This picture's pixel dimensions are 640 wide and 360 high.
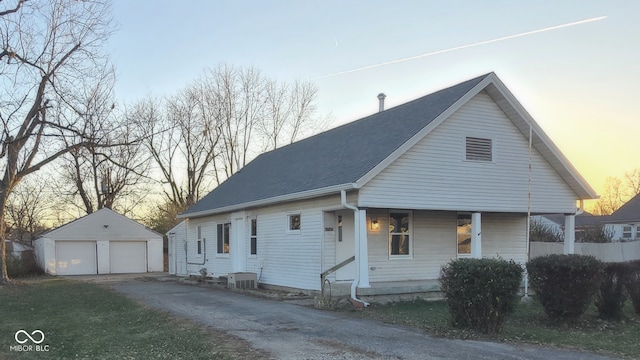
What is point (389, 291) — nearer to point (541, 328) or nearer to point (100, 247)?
point (541, 328)

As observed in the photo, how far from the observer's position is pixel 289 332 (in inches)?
379

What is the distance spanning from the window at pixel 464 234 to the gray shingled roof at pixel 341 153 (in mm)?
3884

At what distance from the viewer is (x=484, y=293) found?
9.41 meters

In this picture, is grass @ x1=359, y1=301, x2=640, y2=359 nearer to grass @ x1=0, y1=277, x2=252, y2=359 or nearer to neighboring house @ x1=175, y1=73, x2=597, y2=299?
neighboring house @ x1=175, y1=73, x2=597, y2=299

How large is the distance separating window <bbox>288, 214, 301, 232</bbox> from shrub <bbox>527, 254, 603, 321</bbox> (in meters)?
7.79

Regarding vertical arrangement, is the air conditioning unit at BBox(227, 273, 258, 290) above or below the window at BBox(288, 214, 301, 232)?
below

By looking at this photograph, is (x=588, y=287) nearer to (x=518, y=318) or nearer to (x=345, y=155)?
(x=518, y=318)

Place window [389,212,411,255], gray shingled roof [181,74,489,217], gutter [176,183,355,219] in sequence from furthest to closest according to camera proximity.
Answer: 1. window [389,212,411,255]
2. gray shingled roof [181,74,489,217]
3. gutter [176,183,355,219]

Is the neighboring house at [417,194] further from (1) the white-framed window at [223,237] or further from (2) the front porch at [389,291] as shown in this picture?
(1) the white-framed window at [223,237]

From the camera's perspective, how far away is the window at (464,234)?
17.4 meters

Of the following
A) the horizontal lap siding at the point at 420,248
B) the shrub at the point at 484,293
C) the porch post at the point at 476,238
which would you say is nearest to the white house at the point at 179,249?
the horizontal lap siding at the point at 420,248

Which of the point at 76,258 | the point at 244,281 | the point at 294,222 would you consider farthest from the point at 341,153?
the point at 76,258

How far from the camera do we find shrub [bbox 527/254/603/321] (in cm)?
1048

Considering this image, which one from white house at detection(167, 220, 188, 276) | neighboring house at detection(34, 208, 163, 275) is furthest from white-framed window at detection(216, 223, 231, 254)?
neighboring house at detection(34, 208, 163, 275)
